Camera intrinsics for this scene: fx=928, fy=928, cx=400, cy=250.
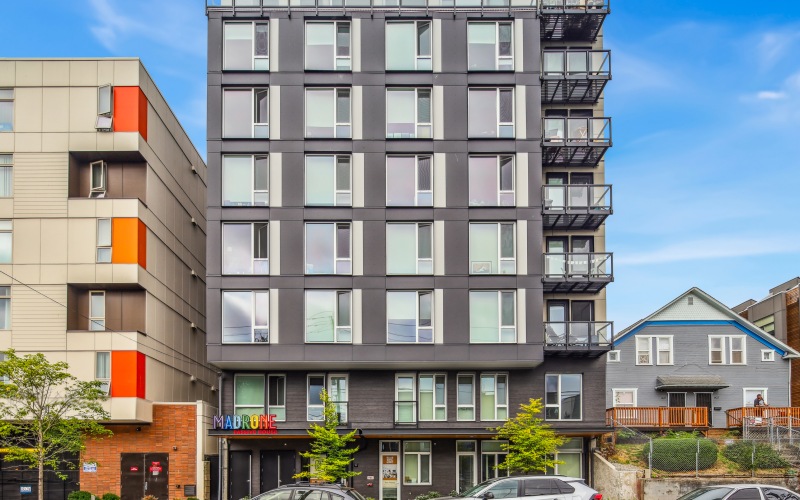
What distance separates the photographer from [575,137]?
1786 inches

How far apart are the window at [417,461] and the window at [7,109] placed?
23.5 meters

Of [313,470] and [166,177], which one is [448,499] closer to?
[313,470]

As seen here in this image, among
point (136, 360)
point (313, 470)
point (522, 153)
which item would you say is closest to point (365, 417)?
point (313, 470)

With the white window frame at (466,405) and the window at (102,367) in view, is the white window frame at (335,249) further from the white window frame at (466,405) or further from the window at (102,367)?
the window at (102,367)

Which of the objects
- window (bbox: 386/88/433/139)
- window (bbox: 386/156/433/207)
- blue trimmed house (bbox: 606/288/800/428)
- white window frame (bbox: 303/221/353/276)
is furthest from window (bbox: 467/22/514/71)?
blue trimmed house (bbox: 606/288/800/428)

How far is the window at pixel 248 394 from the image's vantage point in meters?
43.2

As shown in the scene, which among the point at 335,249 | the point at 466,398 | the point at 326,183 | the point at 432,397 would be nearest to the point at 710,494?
the point at 466,398

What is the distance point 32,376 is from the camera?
114ft

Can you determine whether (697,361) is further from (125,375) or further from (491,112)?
(125,375)

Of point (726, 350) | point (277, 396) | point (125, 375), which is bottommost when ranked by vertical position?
point (277, 396)

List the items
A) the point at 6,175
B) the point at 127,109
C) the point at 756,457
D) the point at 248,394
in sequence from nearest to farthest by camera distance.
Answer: the point at 756,457
the point at 6,175
the point at 127,109
the point at 248,394

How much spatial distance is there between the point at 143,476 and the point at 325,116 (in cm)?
1866

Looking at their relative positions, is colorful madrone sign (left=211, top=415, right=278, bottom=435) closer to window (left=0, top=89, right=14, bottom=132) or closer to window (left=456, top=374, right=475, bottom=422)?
window (left=456, top=374, right=475, bottom=422)

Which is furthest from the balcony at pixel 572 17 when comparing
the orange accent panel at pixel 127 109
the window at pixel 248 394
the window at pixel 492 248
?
the window at pixel 248 394
